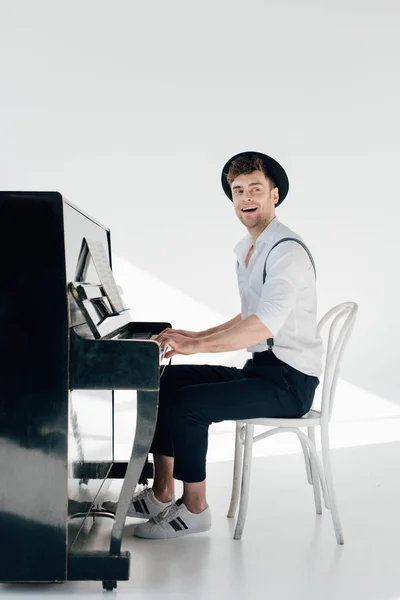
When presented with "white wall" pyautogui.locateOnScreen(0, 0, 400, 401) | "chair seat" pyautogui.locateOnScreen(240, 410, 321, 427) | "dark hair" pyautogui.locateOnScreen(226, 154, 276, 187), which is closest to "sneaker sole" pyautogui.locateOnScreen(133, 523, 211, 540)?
"chair seat" pyautogui.locateOnScreen(240, 410, 321, 427)

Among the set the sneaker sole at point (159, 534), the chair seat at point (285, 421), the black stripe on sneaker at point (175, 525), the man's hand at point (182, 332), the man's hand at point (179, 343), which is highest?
the man's hand at point (182, 332)

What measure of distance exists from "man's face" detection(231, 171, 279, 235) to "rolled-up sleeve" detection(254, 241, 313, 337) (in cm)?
20

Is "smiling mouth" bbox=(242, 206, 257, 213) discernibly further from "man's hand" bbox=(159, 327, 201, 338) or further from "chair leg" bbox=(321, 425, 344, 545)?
"chair leg" bbox=(321, 425, 344, 545)

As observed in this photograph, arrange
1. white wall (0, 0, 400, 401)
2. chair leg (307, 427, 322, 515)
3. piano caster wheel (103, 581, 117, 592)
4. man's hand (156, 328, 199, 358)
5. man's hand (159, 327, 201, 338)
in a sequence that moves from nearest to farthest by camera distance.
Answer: piano caster wheel (103, 581, 117, 592), man's hand (156, 328, 199, 358), man's hand (159, 327, 201, 338), chair leg (307, 427, 322, 515), white wall (0, 0, 400, 401)

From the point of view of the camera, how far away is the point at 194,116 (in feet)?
20.5

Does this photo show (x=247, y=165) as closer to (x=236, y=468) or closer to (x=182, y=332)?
(x=182, y=332)

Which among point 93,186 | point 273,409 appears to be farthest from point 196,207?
point 273,409

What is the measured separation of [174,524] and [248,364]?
0.58 m

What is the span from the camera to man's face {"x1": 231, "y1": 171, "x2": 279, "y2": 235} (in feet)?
9.28

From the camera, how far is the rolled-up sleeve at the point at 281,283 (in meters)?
2.57

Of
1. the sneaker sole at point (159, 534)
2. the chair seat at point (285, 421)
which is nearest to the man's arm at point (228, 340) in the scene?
the chair seat at point (285, 421)

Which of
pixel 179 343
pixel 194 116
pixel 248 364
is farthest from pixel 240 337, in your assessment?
pixel 194 116

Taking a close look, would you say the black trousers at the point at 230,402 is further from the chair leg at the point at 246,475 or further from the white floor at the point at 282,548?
the white floor at the point at 282,548

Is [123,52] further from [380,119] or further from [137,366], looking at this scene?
[137,366]
